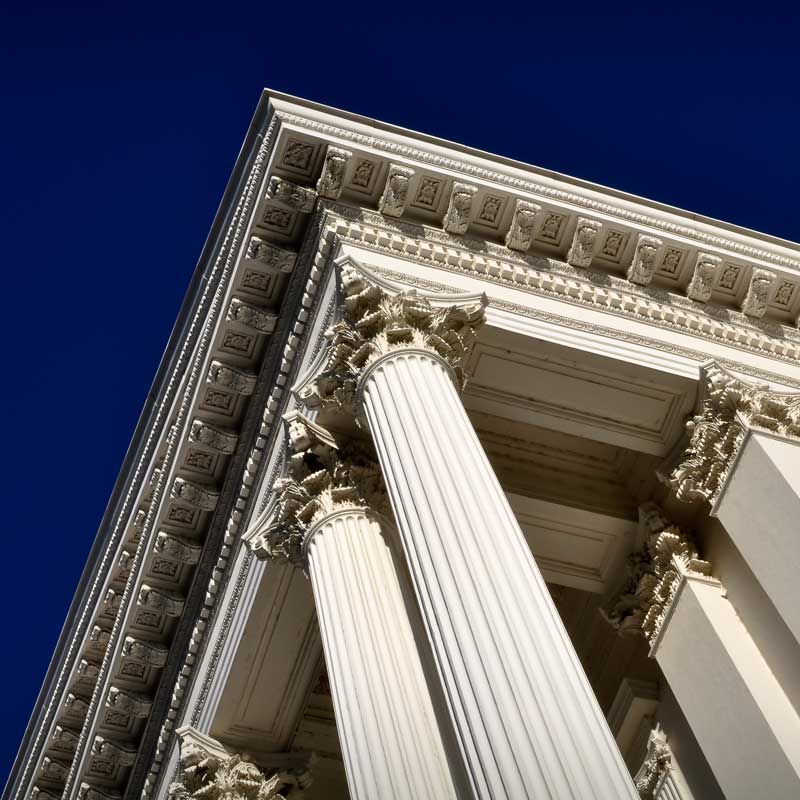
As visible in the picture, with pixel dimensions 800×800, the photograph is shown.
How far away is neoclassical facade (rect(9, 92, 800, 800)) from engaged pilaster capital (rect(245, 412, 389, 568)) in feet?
0.16

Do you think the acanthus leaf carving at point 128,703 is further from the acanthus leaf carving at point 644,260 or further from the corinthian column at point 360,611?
the acanthus leaf carving at point 644,260

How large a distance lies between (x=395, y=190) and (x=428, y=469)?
6.05m

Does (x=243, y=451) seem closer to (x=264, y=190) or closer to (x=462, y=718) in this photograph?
(x=264, y=190)

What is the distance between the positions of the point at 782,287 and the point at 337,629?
9277mm

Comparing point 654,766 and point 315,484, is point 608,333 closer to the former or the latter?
point 315,484

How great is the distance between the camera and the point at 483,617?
1020 cm

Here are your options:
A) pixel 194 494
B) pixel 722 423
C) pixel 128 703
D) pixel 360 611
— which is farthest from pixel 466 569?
pixel 128 703

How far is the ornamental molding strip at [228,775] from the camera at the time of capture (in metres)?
17.2

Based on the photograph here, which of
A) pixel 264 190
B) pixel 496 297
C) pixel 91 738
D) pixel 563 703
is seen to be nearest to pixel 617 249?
pixel 496 297

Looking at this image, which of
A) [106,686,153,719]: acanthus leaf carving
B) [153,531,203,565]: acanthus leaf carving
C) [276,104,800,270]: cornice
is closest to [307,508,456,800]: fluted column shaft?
[153,531,203,565]: acanthus leaf carving

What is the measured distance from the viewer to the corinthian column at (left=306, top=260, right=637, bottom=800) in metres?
8.93

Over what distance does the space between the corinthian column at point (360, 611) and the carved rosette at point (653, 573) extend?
4657 millimetres

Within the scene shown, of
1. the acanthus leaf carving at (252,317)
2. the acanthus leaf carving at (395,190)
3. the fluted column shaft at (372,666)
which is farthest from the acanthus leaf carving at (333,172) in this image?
the fluted column shaft at (372,666)

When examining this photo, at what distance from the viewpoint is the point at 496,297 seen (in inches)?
639
